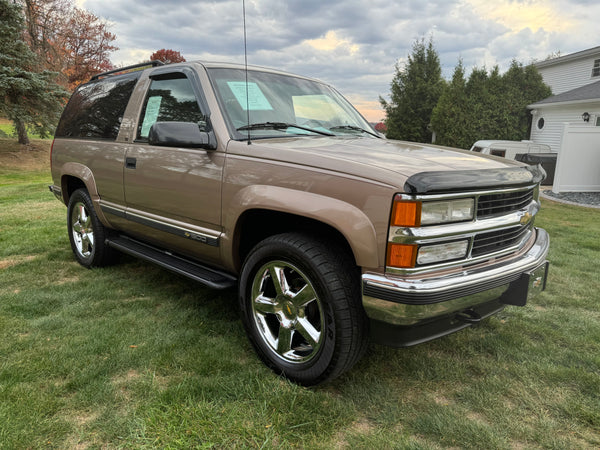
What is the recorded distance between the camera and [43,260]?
4988 mm

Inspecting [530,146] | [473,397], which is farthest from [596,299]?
[530,146]

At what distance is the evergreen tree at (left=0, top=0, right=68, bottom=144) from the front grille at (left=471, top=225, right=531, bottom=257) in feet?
59.0

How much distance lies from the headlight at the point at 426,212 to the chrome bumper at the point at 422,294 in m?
0.27

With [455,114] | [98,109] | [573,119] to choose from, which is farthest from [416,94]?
[98,109]

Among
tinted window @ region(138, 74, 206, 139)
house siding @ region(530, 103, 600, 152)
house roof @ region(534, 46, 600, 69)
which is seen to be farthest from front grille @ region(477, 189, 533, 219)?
house roof @ region(534, 46, 600, 69)

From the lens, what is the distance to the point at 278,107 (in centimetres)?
331

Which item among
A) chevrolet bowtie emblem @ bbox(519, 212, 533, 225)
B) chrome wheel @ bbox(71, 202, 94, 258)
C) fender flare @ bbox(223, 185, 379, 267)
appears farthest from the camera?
chrome wheel @ bbox(71, 202, 94, 258)

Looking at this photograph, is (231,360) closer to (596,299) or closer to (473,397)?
(473,397)

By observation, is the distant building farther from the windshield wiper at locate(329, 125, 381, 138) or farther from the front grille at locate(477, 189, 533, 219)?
the front grille at locate(477, 189, 533, 219)

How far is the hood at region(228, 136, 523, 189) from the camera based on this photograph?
220cm

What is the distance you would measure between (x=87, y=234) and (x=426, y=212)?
390 centimetres

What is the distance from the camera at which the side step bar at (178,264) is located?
3.04 meters

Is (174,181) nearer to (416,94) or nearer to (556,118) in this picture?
(556,118)

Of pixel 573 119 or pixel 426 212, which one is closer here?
pixel 426 212
